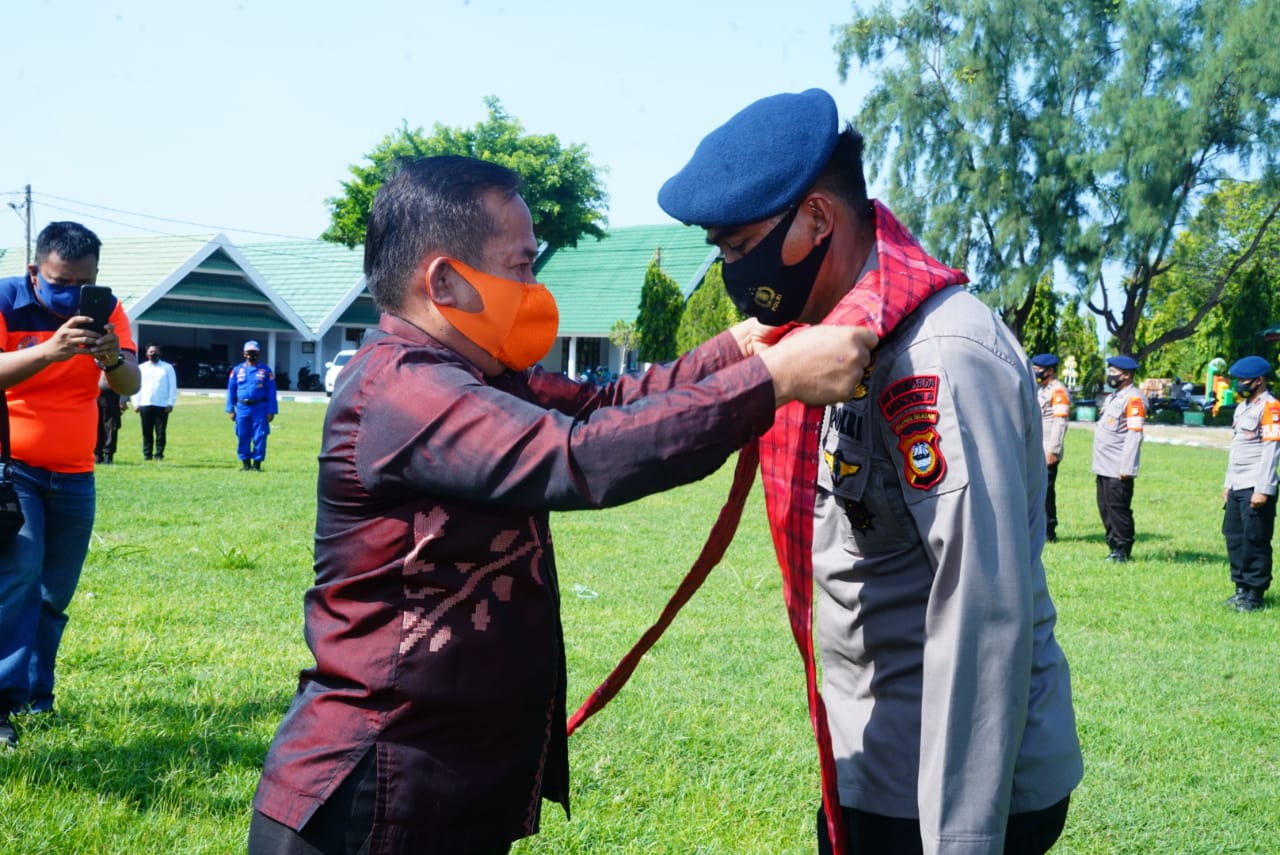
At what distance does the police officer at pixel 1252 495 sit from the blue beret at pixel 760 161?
28.4ft

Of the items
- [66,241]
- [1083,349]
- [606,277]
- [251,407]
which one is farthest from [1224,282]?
[66,241]

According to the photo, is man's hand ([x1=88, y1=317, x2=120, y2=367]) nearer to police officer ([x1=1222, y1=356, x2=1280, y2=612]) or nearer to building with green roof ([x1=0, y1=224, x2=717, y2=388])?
police officer ([x1=1222, y1=356, x2=1280, y2=612])

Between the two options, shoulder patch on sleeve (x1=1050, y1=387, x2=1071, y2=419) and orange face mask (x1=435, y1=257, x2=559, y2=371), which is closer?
orange face mask (x1=435, y1=257, x2=559, y2=371)

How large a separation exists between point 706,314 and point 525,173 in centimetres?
2127

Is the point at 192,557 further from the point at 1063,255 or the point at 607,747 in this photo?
the point at 1063,255

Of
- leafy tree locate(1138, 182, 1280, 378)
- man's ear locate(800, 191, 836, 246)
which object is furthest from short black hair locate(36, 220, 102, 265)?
leafy tree locate(1138, 182, 1280, 378)

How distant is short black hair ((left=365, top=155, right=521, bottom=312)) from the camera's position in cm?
204

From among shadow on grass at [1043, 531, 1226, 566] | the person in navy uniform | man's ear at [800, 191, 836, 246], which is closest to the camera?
man's ear at [800, 191, 836, 246]

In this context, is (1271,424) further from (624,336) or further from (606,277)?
(606,277)

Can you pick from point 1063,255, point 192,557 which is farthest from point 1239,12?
point 192,557

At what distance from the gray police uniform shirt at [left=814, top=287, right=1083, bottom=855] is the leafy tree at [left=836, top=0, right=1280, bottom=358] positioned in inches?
1381

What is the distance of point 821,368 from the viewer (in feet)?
5.44

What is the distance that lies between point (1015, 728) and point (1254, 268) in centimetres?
4522

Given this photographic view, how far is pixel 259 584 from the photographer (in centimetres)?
834
